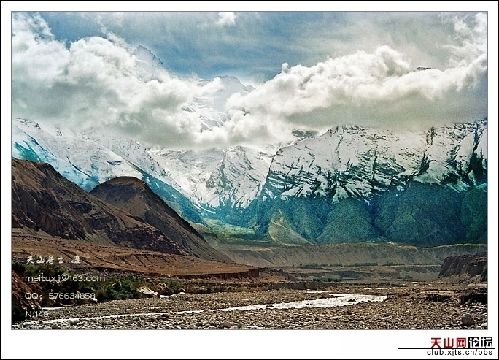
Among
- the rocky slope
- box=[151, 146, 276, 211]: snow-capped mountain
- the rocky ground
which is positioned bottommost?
the rocky ground

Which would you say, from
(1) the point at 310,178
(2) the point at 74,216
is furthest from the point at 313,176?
(2) the point at 74,216

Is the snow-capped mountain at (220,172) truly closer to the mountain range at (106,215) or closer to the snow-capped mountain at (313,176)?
the snow-capped mountain at (313,176)

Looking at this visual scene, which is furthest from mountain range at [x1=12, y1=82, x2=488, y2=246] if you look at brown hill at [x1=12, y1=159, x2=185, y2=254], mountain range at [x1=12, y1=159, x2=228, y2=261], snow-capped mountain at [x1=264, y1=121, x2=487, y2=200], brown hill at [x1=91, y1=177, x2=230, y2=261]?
brown hill at [x1=12, y1=159, x2=185, y2=254]

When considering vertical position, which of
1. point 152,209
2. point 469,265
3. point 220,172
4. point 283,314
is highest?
point 220,172

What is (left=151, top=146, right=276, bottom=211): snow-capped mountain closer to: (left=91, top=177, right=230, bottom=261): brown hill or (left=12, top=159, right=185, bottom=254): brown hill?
(left=91, top=177, right=230, bottom=261): brown hill

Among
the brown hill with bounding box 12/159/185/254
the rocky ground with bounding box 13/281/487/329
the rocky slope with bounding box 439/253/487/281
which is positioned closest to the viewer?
the rocky ground with bounding box 13/281/487/329

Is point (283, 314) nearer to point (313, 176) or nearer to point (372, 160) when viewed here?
point (313, 176)
